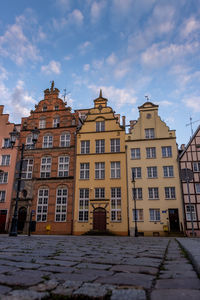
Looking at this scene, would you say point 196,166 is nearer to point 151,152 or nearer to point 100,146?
point 151,152

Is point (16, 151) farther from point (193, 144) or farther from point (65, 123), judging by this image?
point (193, 144)

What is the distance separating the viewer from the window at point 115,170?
30516 mm

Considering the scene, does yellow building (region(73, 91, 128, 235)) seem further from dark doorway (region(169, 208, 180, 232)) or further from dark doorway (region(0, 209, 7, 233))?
dark doorway (region(0, 209, 7, 233))

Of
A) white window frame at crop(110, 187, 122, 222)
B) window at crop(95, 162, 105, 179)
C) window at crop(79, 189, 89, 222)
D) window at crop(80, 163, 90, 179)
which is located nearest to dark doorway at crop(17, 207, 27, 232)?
window at crop(79, 189, 89, 222)

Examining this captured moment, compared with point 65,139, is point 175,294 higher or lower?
lower

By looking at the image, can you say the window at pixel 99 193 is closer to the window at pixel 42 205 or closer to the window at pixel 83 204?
the window at pixel 83 204

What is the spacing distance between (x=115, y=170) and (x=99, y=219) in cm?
652

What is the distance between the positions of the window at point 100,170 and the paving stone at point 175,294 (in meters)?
28.3

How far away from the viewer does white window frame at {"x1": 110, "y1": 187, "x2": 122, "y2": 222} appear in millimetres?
28875

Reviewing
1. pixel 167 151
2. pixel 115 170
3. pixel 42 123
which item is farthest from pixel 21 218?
pixel 167 151

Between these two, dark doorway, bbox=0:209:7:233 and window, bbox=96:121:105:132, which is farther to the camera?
window, bbox=96:121:105:132

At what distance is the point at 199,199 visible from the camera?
27.1 meters

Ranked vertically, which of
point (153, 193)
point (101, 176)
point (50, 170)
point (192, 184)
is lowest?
point (153, 193)

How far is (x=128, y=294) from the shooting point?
2428mm
